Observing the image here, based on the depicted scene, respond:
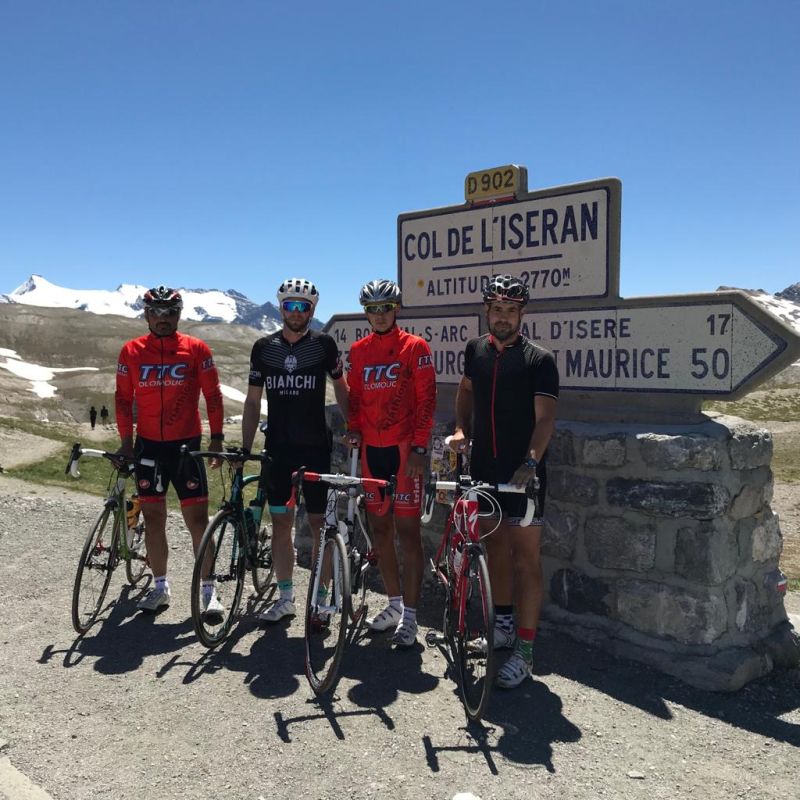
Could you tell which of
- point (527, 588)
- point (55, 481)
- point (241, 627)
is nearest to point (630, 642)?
point (527, 588)

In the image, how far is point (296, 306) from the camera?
533 centimetres

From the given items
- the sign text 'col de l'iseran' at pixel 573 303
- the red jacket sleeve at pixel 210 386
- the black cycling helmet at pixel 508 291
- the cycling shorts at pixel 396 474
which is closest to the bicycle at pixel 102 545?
the red jacket sleeve at pixel 210 386

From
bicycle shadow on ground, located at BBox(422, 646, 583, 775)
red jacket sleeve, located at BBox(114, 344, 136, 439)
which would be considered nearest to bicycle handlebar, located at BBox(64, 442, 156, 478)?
red jacket sleeve, located at BBox(114, 344, 136, 439)

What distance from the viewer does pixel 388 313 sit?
516cm

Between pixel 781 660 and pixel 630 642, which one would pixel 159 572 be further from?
pixel 781 660

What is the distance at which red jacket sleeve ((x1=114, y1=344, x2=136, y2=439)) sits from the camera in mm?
5699

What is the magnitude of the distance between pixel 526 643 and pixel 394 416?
1822mm

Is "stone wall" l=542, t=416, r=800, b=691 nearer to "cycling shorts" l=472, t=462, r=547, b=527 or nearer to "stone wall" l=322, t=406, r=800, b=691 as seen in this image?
"stone wall" l=322, t=406, r=800, b=691

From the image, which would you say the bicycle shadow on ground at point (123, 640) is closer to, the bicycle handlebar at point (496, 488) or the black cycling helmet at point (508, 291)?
the bicycle handlebar at point (496, 488)

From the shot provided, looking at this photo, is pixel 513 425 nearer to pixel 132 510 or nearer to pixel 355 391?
pixel 355 391

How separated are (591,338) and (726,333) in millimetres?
1032

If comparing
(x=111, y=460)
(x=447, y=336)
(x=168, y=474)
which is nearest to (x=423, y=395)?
(x=447, y=336)

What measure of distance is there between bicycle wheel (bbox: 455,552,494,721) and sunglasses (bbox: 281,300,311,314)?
7.45 ft

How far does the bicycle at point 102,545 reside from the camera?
546cm
